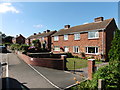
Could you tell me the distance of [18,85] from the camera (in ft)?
20.6

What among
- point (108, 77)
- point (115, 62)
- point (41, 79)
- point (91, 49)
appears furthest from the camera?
A: point (91, 49)

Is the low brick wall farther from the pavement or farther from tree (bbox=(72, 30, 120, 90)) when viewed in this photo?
tree (bbox=(72, 30, 120, 90))

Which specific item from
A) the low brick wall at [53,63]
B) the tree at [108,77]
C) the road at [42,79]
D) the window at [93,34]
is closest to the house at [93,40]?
the window at [93,34]

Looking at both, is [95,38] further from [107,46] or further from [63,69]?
[63,69]

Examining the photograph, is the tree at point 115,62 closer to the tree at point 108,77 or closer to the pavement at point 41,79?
the tree at point 108,77

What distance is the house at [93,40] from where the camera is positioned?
17312 millimetres

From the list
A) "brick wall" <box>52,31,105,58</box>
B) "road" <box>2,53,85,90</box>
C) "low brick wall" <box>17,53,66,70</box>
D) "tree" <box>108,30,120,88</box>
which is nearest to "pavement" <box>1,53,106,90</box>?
"road" <box>2,53,85,90</box>

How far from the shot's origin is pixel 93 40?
61.2ft

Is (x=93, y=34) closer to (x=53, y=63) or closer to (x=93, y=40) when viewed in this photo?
(x=93, y=40)

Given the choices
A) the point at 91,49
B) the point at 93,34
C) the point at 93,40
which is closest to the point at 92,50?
the point at 91,49

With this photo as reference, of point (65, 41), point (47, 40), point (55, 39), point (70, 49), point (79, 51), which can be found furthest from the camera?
point (47, 40)

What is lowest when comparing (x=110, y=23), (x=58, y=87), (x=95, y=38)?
(x=58, y=87)

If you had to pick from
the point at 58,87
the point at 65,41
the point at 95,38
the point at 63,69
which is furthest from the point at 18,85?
the point at 65,41

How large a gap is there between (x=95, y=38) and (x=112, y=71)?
44.4 ft
